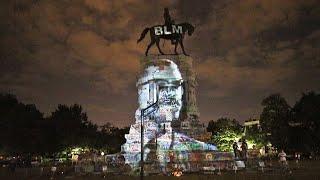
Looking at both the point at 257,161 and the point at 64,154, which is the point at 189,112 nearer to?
the point at 257,161

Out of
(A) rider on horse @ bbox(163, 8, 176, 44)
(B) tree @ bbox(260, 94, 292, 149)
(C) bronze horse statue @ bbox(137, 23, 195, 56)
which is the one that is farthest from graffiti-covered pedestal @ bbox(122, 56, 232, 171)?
(B) tree @ bbox(260, 94, 292, 149)

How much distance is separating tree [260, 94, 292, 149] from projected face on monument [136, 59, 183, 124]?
89.3 ft

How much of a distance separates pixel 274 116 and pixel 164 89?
30.1 meters

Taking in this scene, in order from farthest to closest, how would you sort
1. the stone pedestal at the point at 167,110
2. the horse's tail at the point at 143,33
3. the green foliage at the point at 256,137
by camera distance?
the green foliage at the point at 256,137 → the horse's tail at the point at 143,33 → the stone pedestal at the point at 167,110

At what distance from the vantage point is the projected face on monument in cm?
5788

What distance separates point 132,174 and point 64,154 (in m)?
66.6

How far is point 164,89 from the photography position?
5900 centimetres

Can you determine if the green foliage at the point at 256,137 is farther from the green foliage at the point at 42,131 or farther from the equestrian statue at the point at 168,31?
the green foliage at the point at 42,131

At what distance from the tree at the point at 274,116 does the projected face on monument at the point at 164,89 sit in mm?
27220

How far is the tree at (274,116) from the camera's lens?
79562 millimetres

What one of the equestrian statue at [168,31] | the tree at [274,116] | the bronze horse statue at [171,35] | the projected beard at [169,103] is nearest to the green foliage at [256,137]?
the tree at [274,116]

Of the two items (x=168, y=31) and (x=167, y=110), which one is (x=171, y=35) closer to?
(x=168, y=31)

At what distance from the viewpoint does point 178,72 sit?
59719 millimetres

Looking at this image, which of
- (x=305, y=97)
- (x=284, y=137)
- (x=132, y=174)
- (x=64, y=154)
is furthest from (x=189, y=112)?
(x=64, y=154)
